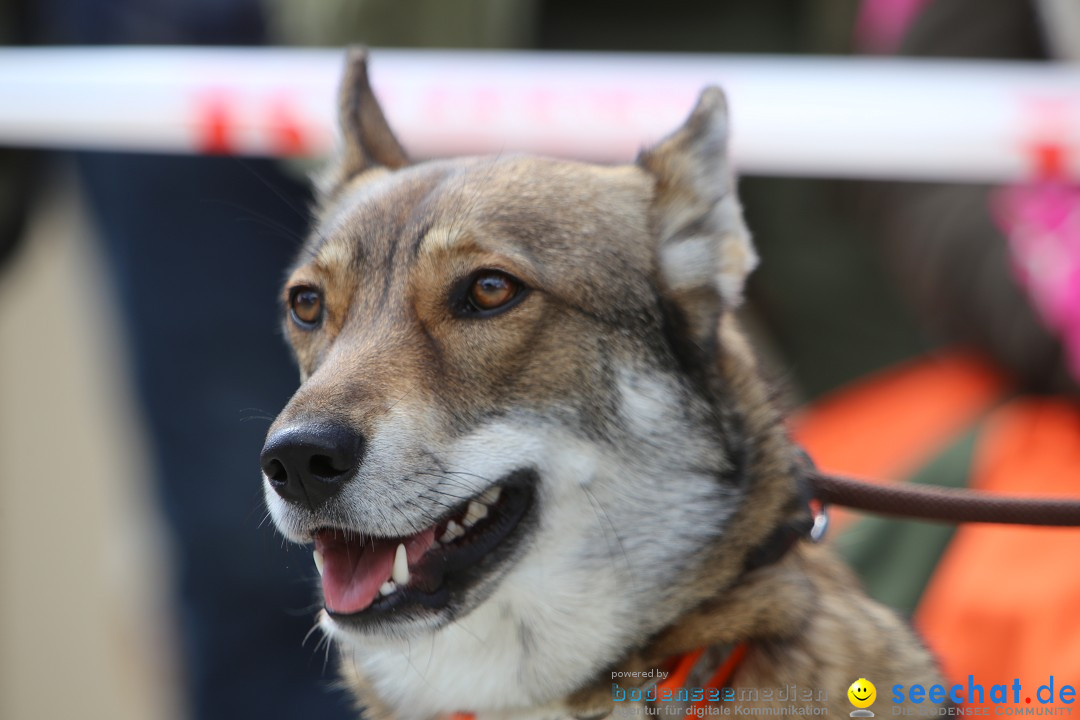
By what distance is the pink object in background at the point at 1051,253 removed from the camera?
3377 mm

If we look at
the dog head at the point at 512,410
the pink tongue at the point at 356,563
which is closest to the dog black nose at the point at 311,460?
the dog head at the point at 512,410

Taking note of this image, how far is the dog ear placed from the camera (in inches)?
86.0

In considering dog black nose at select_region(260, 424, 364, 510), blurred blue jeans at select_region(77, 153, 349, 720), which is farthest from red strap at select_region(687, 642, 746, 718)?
blurred blue jeans at select_region(77, 153, 349, 720)

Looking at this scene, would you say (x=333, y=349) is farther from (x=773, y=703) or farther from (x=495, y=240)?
(x=773, y=703)

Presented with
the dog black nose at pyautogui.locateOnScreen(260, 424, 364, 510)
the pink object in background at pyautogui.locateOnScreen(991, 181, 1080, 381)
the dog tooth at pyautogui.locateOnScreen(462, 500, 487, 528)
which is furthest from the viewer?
the pink object in background at pyautogui.locateOnScreen(991, 181, 1080, 381)

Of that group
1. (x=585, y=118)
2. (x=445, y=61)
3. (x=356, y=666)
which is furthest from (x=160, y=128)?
(x=356, y=666)

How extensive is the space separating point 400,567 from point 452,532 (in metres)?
0.11

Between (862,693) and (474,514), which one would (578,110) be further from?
(862,693)

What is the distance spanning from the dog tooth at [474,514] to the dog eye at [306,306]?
1.44 feet

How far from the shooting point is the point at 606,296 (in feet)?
6.93

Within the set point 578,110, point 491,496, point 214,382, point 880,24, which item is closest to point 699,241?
point 491,496

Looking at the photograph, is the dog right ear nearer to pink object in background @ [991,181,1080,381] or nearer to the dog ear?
the dog ear

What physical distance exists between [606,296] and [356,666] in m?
0.91

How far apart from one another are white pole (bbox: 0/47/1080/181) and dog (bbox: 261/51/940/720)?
2.26 ft
